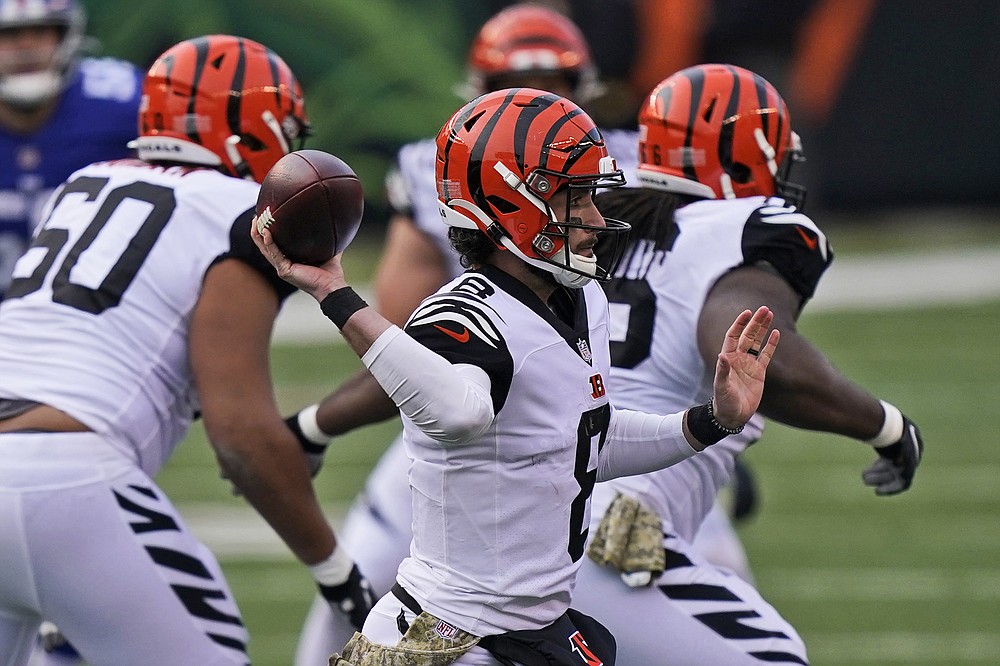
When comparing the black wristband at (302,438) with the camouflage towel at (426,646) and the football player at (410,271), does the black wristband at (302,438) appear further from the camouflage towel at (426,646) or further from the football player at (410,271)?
the camouflage towel at (426,646)

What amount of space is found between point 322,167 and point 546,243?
0.45 meters

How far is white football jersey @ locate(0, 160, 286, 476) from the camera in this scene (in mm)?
3588

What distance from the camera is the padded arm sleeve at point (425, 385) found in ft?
8.79

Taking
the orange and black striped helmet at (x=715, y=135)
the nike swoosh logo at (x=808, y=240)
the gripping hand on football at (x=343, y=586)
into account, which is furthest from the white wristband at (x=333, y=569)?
the nike swoosh logo at (x=808, y=240)

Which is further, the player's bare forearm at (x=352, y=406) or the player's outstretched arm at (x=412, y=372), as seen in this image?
the player's bare forearm at (x=352, y=406)

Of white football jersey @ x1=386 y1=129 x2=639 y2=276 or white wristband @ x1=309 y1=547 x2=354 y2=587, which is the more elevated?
white football jersey @ x1=386 y1=129 x2=639 y2=276

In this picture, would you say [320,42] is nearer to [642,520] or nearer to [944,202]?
[944,202]

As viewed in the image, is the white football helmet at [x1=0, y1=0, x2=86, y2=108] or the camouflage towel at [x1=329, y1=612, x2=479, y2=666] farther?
the white football helmet at [x1=0, y1=0, x2=86, y2=108]

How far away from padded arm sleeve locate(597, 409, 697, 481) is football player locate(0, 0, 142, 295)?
113 inches

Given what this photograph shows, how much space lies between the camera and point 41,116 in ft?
18.0

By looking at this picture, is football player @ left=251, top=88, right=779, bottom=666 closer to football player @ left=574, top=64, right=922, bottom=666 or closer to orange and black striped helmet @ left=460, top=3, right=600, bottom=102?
football player @ left=574, top=64, right=922, bottom=666

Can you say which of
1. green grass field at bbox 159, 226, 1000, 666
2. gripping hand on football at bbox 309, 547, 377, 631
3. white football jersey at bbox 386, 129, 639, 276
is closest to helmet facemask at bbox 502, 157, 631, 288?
gripping hand on football at bbox 309, 547, 377, 631

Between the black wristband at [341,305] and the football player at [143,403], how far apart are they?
0.88 m

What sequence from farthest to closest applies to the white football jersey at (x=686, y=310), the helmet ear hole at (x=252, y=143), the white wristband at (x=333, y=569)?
the helmet ear hole at (x=252, y=143)
the white wristband at (x=333, y=569)
the white football jersey at (x=686, y=310)
